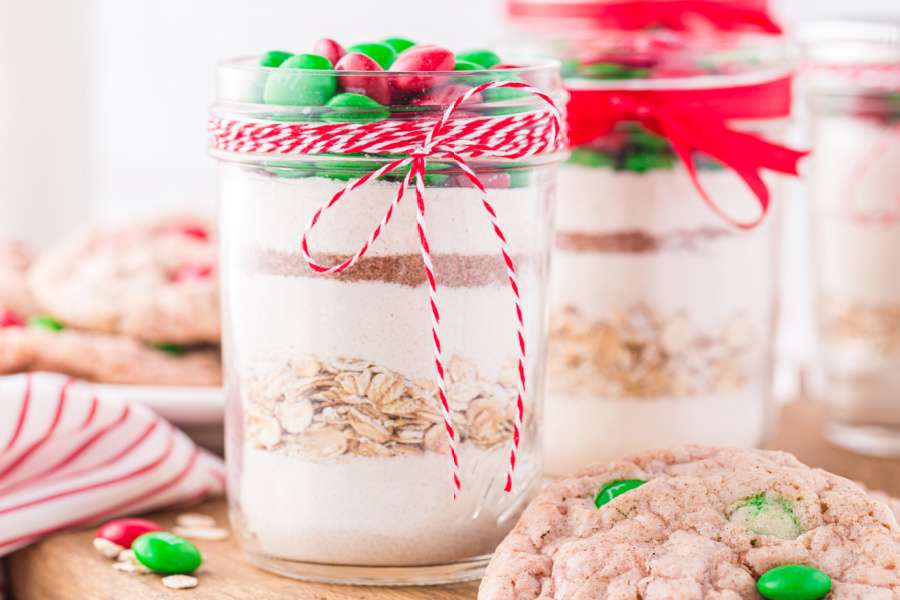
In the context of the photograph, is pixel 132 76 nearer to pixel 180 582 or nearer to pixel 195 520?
pixel 195 520

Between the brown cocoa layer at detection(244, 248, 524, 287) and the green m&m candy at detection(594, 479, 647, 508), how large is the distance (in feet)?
0.56

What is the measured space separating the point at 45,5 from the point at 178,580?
184 centimetres

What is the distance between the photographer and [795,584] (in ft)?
2.59

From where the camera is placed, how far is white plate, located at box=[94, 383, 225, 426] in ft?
4.32

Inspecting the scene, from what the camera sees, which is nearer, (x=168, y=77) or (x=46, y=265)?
(x=46, y=265)

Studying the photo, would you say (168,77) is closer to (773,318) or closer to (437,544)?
(773,318)

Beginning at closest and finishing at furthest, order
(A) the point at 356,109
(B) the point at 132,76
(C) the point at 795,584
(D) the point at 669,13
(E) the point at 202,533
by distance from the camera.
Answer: (C) the point at 795,584, (A) the point at 356,109, (E) the point at 202,533, (D) the point at 669,13, (B) the point at 132,76

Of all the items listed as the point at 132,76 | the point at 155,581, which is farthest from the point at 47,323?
the point at 132,76

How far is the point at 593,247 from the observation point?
3.95 ft

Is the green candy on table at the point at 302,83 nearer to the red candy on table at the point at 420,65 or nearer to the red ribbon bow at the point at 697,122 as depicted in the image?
the red candy on table at the point at 420,65

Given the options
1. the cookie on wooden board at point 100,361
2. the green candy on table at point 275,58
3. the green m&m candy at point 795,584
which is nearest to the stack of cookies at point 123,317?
the cookie on wooden board at point 100,361

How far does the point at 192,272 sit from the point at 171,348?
0.10m

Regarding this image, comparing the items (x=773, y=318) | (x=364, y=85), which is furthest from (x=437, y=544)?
(x=773, y=318)

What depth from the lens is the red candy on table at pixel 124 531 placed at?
A: 1069mm
